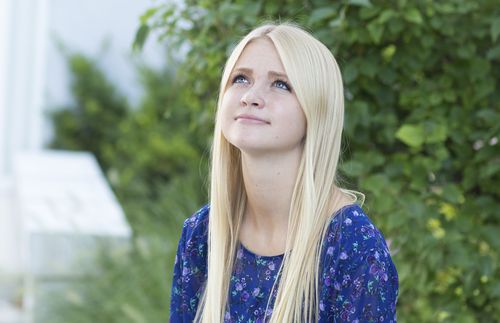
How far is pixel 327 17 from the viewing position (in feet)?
9.69

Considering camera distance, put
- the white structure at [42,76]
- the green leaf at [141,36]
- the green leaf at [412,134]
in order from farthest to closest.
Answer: the white structure at [42,76], the green leaf at [141,36], the green leaf at [412,134]

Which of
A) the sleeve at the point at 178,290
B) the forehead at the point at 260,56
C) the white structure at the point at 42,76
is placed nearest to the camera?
the forehead at the point at 260,56

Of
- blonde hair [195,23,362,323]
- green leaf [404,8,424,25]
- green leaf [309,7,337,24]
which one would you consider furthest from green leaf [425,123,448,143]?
blonde hair [195,23,362,323]

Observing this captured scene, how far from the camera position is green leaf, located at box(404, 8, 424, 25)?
8.86 ft

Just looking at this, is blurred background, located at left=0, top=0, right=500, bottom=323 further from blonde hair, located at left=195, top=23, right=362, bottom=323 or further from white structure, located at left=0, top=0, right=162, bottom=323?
blonde hair, located at left=195, top=23, right=362, bottom=323

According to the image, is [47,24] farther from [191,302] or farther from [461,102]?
[191,302]

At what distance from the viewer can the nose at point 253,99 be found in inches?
76.2

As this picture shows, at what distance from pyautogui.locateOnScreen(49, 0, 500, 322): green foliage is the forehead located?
30.2 inches

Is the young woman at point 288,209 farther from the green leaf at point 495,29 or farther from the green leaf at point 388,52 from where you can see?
the green leaf at point 388,52

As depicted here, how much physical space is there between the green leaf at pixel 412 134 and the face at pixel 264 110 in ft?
2.90

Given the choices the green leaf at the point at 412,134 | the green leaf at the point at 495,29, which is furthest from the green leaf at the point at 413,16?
the green leaf at the point at 412,134

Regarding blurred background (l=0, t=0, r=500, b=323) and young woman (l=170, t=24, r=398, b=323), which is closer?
young woman (l=170, t=24, r=398, b=323)

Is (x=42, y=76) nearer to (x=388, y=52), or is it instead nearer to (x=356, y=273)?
(x=388, y=52)

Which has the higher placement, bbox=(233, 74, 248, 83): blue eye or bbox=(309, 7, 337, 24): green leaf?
bbox=(233, 74, 248, 83): blue eye
